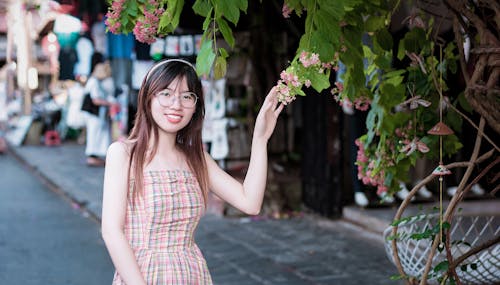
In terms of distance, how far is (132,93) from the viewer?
450 inches

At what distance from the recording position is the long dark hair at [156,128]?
270 cm

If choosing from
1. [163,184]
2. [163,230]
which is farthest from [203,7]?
[163,230]

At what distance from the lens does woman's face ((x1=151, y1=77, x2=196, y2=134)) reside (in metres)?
2.72

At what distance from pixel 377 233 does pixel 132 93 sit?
5.26 meters

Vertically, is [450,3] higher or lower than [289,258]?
higher

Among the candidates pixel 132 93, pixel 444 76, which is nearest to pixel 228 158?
pixel 132 93

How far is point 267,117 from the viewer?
9.04 feet

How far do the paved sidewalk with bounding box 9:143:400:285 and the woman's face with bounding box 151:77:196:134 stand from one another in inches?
133

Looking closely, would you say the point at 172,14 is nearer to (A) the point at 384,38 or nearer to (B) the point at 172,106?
(B) the point at 172,106

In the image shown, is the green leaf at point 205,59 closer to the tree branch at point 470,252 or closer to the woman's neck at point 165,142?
the woman's neck at point 165,142

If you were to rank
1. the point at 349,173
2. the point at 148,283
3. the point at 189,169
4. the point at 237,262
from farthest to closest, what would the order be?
the point at 349,173 < the point at 237,262 < the point at 189,169 < the point at 148,283

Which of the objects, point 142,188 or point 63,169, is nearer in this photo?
point 142,188

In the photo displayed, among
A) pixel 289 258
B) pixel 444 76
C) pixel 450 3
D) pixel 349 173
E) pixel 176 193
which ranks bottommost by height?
pixel 289 258

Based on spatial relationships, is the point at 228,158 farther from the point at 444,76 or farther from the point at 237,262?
the point at 444,76
